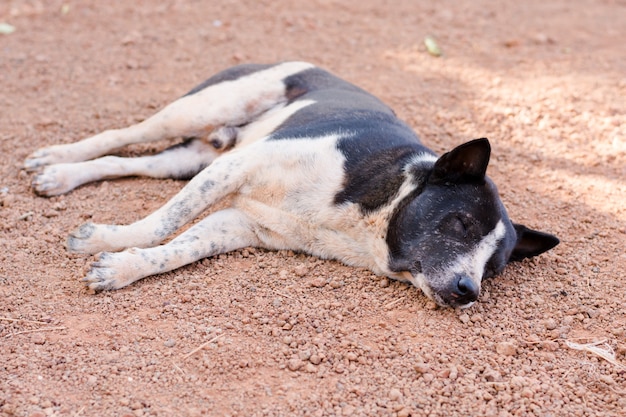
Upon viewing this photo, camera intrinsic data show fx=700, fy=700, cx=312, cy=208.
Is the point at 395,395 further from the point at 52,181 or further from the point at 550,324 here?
the point at 52,181

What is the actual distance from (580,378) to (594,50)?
200 inches

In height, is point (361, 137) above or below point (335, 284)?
above

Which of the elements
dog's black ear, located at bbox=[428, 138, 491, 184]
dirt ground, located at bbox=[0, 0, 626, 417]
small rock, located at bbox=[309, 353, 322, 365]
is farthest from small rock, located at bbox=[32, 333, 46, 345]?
dog's black ear, located at bbox=[428, 138, 491, 184]

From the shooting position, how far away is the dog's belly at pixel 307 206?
4.13 metres

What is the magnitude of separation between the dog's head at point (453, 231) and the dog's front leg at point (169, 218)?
107 cm

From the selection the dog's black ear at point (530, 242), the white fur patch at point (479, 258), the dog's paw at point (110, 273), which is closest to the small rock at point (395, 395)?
the white fur patch at point (479, 258)

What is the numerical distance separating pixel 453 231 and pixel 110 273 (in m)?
1.86

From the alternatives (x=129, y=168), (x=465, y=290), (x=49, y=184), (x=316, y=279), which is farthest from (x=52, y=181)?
(x=465, y=290)

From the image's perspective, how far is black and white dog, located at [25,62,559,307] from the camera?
379 cm

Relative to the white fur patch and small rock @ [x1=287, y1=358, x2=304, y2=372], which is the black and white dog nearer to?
the white fur patch

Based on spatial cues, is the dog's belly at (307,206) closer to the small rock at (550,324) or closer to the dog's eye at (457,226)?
the dog's eye at (457,226)

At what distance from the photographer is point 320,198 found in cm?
419

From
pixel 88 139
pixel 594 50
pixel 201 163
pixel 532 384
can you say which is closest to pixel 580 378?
pixel 532 384

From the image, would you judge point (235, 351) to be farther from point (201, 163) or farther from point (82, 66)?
point (82, 66)
